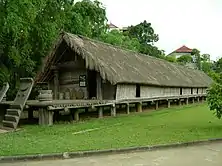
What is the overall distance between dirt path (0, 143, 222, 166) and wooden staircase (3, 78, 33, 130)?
21.6ft

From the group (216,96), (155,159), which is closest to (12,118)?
(155,159)

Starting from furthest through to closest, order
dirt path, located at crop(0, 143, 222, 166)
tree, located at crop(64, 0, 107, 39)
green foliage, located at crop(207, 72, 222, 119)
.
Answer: tree, located at crop(64, 0, 107, 39) → green foliage, located at crop(207, 72, 222, 119) → dirt path, located at crop(0, 143, 222, 166)

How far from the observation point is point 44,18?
25.6m

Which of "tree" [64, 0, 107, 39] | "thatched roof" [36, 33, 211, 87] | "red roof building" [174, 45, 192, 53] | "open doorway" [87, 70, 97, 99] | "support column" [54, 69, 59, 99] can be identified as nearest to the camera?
"thatched roof" [36, 33, 211, 87]

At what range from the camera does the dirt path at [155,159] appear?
8.27 meters

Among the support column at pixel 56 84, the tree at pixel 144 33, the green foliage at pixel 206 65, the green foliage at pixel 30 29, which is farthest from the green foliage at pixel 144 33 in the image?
the support column at pixel 56 84

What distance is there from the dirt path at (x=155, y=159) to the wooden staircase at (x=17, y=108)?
21.6 feet

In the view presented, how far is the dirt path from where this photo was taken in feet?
27.1

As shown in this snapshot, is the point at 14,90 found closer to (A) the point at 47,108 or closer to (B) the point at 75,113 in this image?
(B) the point at 75,113

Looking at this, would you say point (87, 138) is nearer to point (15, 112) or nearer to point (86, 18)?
point (15, 112)

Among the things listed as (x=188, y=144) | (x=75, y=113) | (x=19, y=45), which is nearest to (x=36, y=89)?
(x=19, y=45)

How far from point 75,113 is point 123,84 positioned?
4.84 metres

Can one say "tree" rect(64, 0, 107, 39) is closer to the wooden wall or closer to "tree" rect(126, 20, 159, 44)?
the wooden wall

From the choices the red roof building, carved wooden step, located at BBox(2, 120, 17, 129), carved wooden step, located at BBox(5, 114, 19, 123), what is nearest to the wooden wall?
carved wooden step, located at BBox(5, 114, 19, 123)
